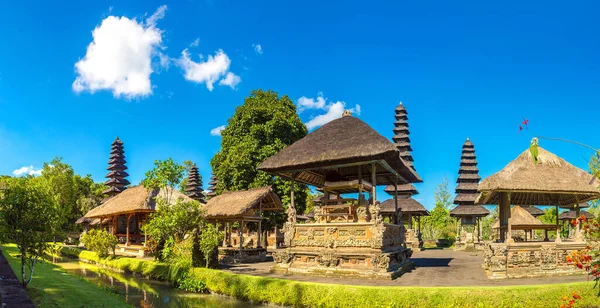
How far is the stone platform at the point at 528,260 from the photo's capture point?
15109 mm

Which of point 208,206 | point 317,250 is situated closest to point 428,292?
point 317,250

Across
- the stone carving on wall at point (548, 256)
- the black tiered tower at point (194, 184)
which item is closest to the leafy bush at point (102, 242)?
the stone carving on wall at point (548, 256)

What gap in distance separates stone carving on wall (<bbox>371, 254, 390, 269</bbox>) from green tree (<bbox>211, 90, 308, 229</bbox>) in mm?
13927

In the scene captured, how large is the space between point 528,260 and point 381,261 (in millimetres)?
5471

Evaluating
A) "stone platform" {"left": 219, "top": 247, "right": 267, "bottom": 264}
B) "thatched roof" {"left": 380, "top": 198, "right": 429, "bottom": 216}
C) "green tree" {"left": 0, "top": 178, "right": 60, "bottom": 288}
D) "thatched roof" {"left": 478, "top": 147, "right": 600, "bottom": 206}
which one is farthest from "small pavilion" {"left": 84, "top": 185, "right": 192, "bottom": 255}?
"thatched roof" {"left": 478, "top": 147, "right": 600, "bottom": 206}

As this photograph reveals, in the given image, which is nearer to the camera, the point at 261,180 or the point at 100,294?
the point at 100,294

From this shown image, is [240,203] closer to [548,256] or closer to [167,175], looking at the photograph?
[167,175]

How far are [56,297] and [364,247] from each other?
10041 mm

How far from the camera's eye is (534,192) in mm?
16375

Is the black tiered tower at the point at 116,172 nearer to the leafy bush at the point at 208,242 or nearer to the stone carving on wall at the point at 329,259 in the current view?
the leafy bush at the point at 208,242

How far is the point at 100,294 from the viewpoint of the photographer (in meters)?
13.6

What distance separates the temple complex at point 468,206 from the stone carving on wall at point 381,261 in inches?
925

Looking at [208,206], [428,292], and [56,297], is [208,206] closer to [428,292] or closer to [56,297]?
[56,297]

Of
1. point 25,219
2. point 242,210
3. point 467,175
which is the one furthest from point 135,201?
point 467,175
